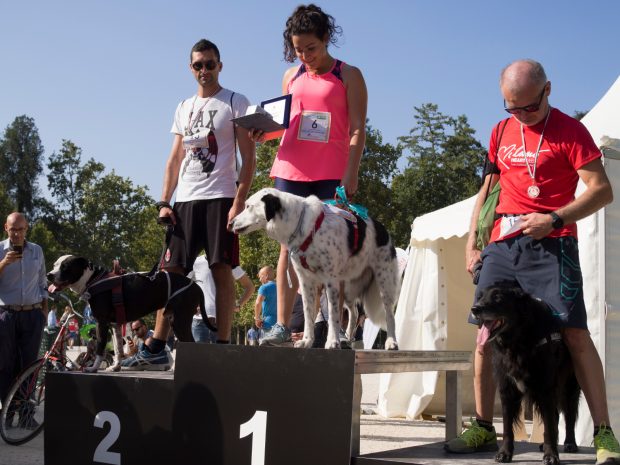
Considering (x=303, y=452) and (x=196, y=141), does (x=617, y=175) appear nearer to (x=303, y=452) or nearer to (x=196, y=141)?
(x=196, y=141)

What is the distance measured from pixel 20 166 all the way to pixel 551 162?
Answer: 203 feet

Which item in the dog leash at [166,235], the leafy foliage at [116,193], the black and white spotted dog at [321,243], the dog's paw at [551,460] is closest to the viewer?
the dog's paw at [551,460]

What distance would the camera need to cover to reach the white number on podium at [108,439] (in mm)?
4684

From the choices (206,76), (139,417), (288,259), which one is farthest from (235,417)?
(206,76)

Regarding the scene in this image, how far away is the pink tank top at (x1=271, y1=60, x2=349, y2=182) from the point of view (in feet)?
16.5

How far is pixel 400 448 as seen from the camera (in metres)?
4.57

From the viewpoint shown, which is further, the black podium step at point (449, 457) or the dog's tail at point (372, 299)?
the dog's tail at point (372, 299)

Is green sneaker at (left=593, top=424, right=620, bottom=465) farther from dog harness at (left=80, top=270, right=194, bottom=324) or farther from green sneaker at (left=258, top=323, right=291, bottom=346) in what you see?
dog harness at (left=80, top=270, right=194, bottom=324)

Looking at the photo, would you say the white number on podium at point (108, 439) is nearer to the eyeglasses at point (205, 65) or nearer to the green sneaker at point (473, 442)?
the green sneaker at point (473, 442)

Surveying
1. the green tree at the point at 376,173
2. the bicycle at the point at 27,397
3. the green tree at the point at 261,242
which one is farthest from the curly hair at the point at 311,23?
the green tree at the point at 376,173

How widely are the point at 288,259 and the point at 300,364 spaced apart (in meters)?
1.23

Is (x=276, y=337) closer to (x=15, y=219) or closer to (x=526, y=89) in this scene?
(x=526, y=89)

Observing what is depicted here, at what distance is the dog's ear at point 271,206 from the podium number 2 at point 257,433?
111cm

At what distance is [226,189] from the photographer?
5.46 metres
